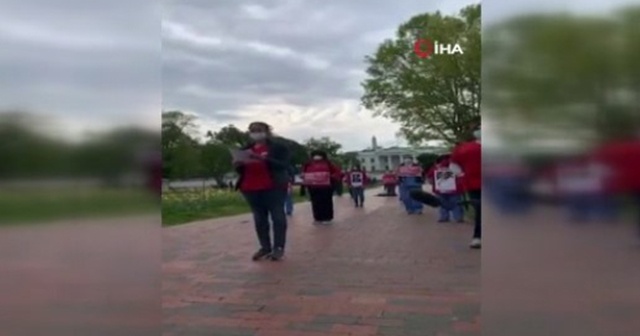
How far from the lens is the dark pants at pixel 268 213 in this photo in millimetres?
2039

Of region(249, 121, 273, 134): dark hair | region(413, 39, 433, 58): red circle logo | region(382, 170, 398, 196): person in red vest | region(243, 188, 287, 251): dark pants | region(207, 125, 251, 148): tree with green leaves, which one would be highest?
region(413, 39, 433, 58): red circle logo

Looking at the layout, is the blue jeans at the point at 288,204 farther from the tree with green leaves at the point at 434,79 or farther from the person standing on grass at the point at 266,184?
the tree with green leaves at the point at 434,79

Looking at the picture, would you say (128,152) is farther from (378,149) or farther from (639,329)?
(639,329)

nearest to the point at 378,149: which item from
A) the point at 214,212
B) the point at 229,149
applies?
the point at 229,149

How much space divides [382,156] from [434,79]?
1.17 ft

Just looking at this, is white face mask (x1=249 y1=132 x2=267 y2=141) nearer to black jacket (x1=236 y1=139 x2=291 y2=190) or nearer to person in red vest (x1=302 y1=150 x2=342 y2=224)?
black jacket (x1=236 y1=139 x2=291 y2=190)

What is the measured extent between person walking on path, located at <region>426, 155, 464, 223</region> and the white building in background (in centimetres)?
6

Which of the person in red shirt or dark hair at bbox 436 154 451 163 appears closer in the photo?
dark hair at bbox 436 154 451 163

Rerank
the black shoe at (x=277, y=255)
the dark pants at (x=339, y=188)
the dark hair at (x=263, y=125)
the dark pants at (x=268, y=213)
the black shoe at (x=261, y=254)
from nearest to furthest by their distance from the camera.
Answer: the dark hair at (x=263, y=125) < the dark pants at (x=339, y=188) < the dark pants at (x=268, y=213) < the black shoe at (x=261, y=254) < the black shoe at (x=277, y=255)

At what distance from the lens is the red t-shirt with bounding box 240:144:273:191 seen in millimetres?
1709

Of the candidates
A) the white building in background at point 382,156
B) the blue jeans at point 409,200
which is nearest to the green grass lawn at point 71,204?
the white building in background at point 382,156

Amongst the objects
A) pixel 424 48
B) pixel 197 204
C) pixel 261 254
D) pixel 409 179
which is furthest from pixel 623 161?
pixel 261 254

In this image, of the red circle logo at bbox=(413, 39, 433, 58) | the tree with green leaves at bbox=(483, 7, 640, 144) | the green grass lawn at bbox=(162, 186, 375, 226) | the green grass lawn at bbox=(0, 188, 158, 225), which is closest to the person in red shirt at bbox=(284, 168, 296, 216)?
the green grass lawn at bbox=(162, 186, 375, 226)

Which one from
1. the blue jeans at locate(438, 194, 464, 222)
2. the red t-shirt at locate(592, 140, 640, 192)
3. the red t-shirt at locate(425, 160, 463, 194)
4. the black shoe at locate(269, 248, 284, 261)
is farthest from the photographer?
the black shoe at locate(269, 248, 284, 261)
